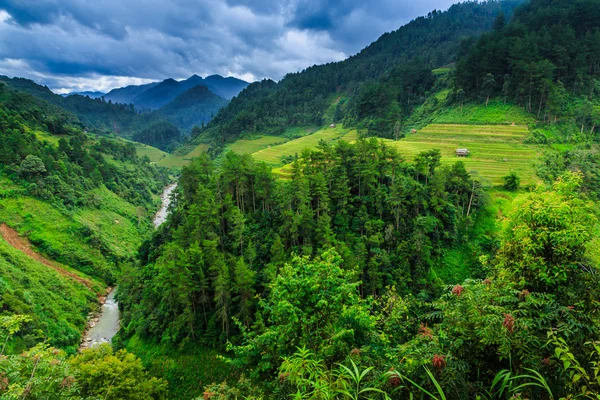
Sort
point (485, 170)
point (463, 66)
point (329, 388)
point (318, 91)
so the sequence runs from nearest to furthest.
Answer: point (329, 388)
point (485, 170)
point (463, 66)
point (318, 91)

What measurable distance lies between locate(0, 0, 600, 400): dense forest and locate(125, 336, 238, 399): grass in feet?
0.50

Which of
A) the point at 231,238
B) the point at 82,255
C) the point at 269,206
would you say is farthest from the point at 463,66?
the point at 82,255

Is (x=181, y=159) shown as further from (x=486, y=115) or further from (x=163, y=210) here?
(x=486, y=115)

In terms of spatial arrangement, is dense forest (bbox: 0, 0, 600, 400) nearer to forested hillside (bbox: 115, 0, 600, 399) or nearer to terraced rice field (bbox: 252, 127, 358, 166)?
forested hillside (bbox: 115, 0, 600, 399)

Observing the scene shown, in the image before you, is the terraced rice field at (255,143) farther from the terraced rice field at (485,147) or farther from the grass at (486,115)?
the grass at (486,115)

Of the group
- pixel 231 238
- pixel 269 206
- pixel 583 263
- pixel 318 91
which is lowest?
pixel 231 238

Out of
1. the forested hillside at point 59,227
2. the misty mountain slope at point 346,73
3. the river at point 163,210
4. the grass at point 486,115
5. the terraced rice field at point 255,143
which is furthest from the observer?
the misty mountain slope at point 346,73

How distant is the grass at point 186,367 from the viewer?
22.4 metres

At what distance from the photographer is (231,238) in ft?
102

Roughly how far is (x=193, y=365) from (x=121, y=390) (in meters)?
6.73

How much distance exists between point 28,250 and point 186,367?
33.7 m

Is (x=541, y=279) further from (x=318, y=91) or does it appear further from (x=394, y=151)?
(x=318, y=91)

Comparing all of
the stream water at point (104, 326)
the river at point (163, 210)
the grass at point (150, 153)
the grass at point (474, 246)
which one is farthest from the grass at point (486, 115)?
the grass at point (150, 153)

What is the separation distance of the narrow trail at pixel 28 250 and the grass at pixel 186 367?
22014 millimetres
